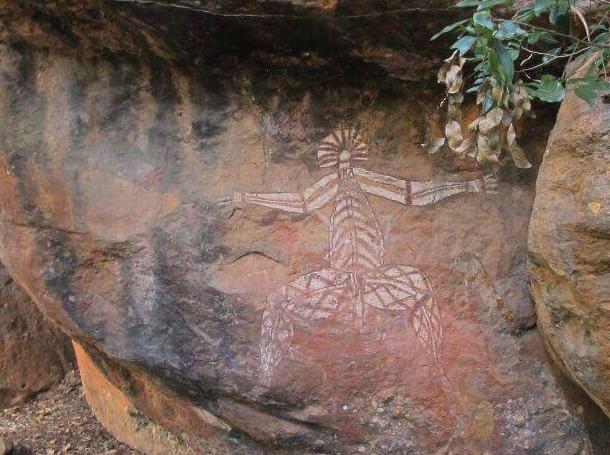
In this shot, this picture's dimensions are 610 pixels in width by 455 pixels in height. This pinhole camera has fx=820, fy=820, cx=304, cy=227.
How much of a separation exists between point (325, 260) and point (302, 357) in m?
0.28

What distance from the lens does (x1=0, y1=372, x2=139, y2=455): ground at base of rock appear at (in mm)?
3010

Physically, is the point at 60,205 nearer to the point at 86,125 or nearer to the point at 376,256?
the point at 86,125

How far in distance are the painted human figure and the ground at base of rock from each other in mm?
1007

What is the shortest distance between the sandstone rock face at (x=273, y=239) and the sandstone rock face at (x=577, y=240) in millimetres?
333

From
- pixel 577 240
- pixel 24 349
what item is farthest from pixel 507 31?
pixel 24 349

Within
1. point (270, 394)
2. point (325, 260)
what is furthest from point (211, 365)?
point (325, 260)

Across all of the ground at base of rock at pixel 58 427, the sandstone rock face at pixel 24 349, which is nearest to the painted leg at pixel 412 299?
the ground at base of rock at pixel 58 427

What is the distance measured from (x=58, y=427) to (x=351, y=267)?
60.9 inches

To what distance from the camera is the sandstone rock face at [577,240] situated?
67.8 inches

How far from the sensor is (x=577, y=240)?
1767 millimetres

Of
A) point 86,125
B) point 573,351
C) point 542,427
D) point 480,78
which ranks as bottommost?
point 542,427

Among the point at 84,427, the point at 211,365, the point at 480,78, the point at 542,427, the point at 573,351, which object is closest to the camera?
the point at 480,78

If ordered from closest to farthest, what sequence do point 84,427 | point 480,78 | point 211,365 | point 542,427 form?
point 480,78 → point 542,427 → point 211,365 → point 84,427

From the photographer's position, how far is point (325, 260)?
7.66 feet
